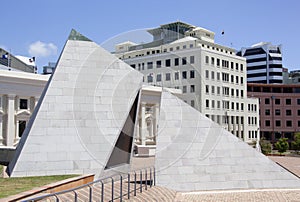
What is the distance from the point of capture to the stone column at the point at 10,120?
1308 inches

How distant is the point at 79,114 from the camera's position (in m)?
13.5

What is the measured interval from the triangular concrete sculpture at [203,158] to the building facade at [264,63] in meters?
81.8

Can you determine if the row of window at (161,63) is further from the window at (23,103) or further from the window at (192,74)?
the window at (23,103)

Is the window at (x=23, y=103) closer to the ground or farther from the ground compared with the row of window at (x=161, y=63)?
closer to the ground

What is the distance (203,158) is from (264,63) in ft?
278

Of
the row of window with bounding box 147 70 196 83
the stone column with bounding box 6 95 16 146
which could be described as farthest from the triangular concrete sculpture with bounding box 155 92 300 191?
the stone column with bounding box 6 95 16 146

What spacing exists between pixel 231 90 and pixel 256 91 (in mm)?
34725

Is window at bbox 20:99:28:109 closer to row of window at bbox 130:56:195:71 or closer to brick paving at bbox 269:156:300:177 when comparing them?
row of window at bbox 130:56:195:71

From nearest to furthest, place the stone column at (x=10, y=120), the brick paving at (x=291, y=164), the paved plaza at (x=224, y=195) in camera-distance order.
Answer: the paved plaza at (x=224, y=195), the brick paving at (x=291, y=164), the stone column at (x=10, y=120)

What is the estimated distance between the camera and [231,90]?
38250mm

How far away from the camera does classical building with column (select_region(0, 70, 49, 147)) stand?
1261 inches

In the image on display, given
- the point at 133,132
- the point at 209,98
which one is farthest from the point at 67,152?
the point at 209,98

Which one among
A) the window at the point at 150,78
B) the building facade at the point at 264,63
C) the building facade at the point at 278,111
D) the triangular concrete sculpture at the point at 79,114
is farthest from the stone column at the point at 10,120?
the building facade at the point at 264,63

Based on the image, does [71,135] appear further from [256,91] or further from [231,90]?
[256,91]
